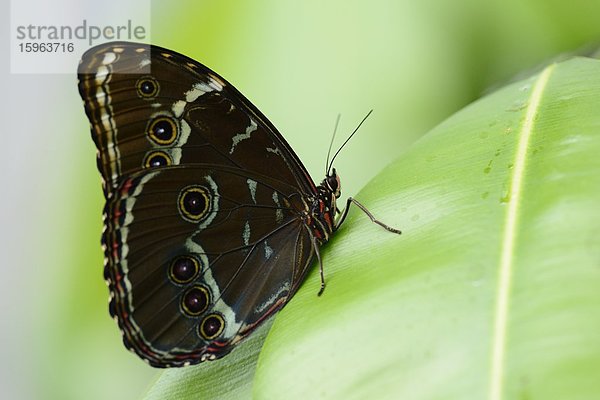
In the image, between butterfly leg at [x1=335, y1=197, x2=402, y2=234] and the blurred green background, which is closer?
butterfly leg at [x1=335, y1=197, x2=402, y2=234]

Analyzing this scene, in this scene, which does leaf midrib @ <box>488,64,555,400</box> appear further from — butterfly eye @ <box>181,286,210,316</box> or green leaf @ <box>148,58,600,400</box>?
butterfly eye @ <box>181,286,210,316</box>

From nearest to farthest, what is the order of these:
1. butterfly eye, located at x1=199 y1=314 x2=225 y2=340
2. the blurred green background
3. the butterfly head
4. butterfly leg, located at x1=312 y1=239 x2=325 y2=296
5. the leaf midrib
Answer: the leaf midrib
butterfly leg, located at x1=312 y1=239 x2=325 y2=296
butterfly eye, located at x1=199 y1=314 x2=225 y2=340
the butterfly head
the blurred green background

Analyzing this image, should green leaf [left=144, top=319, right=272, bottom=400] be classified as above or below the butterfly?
below

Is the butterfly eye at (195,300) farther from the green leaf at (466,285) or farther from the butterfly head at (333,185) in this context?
the butterfly head at (333,185)

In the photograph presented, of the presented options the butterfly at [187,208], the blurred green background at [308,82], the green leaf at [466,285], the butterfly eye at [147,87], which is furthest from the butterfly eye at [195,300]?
the blurred green background at [308,82]

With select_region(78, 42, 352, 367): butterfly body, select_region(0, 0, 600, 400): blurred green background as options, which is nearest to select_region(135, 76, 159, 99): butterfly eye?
select_region(78, 42, 352, 367): butterfly body

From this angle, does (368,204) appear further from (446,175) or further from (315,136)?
(315,136)

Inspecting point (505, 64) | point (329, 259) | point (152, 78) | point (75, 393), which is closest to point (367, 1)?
point (505, 64)
